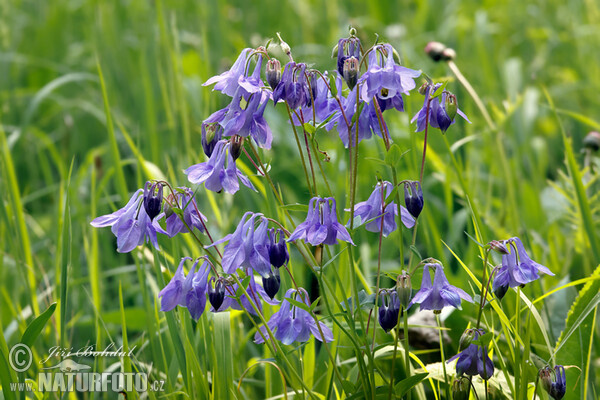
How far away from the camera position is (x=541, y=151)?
9.78ft

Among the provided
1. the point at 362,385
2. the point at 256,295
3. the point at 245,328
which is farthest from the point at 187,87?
the point at 362,385

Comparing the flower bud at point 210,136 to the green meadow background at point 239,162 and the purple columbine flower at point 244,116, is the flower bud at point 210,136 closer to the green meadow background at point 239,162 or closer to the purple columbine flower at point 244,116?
the purple columbine flower at point 244,116

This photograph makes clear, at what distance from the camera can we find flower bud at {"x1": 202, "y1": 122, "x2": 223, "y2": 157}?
3.87 ft

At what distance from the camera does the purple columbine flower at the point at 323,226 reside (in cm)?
106

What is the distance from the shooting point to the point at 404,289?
3.51ft

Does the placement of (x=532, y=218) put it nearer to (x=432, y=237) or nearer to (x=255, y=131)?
(x=432, y=237)

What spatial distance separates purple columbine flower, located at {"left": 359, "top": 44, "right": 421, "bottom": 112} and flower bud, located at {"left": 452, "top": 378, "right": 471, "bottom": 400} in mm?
551

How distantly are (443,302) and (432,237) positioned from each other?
0.82 meters

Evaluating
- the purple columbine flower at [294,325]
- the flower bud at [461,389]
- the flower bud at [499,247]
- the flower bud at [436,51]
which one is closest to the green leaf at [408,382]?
the flower bud at [461,389]

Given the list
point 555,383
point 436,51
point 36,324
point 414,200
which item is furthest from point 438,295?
point 436,51

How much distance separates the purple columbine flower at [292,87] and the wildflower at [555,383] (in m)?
0.69

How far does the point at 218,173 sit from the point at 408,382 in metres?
0.55

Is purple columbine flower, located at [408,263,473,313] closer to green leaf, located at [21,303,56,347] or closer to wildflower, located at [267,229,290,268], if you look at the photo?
wildflower, located at [267,229,290,268]

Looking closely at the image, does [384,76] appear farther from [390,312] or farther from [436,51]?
[436,51]
